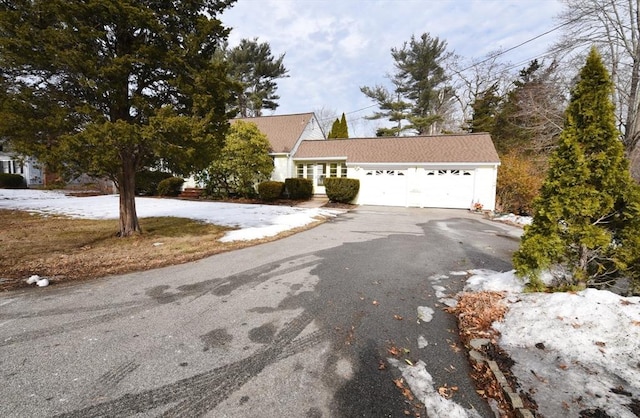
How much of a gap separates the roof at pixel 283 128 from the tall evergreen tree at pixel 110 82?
1279cm

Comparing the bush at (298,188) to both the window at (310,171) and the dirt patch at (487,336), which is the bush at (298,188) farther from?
the dirt patch at (487,336)

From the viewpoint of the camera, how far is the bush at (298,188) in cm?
1747

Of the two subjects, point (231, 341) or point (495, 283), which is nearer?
point (231, 341)

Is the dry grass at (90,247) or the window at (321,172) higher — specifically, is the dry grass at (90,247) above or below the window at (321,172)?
below

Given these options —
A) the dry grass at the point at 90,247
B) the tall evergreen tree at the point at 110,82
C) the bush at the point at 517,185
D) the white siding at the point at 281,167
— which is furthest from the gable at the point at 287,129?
the tall evergreen tree at the point at 110,82

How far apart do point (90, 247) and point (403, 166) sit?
1462 centimetres

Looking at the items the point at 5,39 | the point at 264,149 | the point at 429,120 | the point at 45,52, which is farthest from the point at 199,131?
the point at 429,120

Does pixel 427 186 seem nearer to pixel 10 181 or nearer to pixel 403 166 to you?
pixel 403 166

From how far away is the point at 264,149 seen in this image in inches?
679

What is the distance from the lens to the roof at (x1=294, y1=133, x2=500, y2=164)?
16.1m

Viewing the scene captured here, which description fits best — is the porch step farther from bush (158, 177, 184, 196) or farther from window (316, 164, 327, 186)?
window (316, 164, 327, 186)

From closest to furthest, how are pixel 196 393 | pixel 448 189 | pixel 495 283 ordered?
pixel 196 393 < pixel 495 283 < pixel 448 189

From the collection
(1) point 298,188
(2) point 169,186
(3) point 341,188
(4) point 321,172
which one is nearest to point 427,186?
(3) point 341,188

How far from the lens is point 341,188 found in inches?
646
